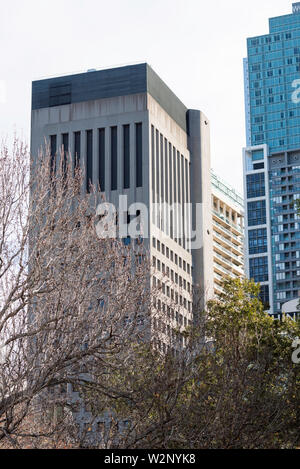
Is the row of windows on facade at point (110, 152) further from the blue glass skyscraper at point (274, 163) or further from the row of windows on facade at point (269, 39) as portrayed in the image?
the row of windows on facade at point (269, 39)

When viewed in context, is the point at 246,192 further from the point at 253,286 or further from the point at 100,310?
the point at 100,310

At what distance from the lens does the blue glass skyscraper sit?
149m

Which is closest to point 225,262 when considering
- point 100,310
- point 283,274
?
point 283,274

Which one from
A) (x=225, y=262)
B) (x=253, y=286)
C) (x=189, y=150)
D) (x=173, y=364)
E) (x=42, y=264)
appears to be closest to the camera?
(x=173, y=364)

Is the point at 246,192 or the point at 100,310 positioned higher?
the point at 246,192

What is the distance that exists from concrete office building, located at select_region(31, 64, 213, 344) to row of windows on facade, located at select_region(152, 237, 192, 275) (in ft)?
0.38

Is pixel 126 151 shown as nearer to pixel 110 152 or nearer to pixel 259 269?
pixel 110 152

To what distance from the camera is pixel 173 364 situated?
21.2m

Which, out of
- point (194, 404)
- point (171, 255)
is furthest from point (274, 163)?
point (194, 404)

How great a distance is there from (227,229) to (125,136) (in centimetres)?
5388

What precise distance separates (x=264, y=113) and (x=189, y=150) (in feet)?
156

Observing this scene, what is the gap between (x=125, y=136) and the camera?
106 metres

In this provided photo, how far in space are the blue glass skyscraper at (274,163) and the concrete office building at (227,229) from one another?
356 centimetres
